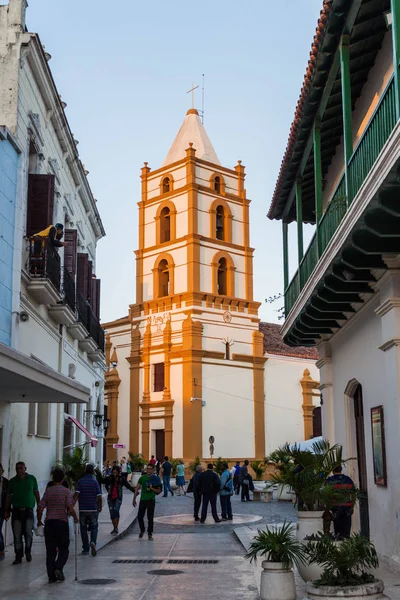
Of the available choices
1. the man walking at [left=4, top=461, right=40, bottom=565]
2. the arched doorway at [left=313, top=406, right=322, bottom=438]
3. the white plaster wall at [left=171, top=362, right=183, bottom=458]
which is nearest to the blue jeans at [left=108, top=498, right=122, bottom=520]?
the man walking at [left=4, top=461, right=40, bottom=565]

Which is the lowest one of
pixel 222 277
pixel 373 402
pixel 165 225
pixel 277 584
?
pixel 277 584

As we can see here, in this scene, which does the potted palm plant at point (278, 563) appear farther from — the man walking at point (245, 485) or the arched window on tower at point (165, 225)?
the arched window on tower at point (165, 225)

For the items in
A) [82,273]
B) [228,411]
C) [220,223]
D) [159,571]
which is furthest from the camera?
[220,223]

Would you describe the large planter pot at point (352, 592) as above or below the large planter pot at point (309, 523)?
below

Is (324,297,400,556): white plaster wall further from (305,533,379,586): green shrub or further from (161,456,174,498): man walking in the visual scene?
(161,456,174,498): man walking

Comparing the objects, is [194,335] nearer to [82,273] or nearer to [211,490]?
[82,273]

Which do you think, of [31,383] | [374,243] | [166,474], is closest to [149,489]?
[31,383]

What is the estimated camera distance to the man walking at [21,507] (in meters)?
11.5

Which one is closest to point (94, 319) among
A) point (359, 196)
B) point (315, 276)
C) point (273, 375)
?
point (315, 276)

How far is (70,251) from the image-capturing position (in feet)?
61.0

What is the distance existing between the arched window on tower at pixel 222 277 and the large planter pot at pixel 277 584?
3776 centimetres

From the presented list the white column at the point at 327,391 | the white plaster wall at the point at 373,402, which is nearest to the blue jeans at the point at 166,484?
the white column at the point at 327,391

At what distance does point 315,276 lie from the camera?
11594mm

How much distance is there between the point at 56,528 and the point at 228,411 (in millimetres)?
33762
